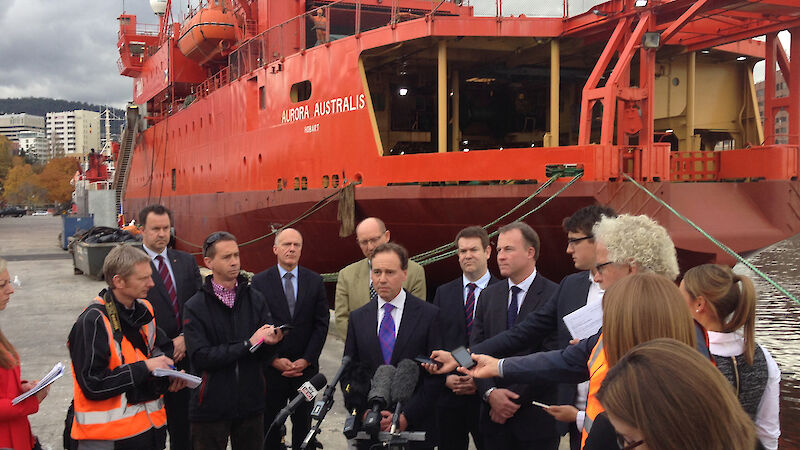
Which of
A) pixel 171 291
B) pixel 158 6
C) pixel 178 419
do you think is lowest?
pixel 178 419

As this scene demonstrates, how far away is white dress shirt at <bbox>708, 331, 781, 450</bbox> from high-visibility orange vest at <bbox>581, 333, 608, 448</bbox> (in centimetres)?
62

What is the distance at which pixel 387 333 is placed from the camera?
3516mm

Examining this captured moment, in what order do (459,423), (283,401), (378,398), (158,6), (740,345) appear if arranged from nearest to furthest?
1. (378,398)
2. (740,345)
3. (459,423)
4. (283,401)
5. (158,6)

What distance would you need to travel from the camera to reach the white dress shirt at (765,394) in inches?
105

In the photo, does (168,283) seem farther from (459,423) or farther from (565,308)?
(565,308)

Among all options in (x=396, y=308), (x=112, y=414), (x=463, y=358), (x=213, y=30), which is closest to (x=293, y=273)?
(x=396, y=308)

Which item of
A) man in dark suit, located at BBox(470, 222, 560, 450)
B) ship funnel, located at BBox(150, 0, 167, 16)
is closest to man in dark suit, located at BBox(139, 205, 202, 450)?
man in dark suit, located at BBox(470, 222, 560, 450)

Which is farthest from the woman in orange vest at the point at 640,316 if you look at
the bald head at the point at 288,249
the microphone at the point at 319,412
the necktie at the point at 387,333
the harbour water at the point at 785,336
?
the harbour water at the point at 785,336

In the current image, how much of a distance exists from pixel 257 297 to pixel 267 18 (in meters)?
10.9

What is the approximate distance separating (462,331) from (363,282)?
1.18m

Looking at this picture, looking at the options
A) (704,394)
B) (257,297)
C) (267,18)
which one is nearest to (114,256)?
(257,297)

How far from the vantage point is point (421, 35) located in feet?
29.1

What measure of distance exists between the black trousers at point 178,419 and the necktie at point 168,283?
1.70 ft

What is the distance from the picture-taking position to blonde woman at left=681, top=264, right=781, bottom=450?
266 centimetres
